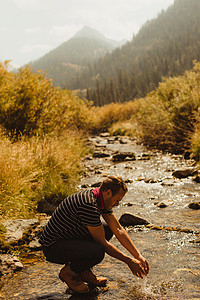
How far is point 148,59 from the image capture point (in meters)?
116

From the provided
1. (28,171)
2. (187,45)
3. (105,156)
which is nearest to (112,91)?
(187,45)

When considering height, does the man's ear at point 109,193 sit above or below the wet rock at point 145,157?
above

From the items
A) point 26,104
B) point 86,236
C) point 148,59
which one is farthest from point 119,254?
point 148,59

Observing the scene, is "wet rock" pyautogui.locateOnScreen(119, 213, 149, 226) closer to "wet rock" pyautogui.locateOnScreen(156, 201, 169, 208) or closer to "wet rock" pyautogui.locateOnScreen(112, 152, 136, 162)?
"wet rock" pyautogui.locateOnScreen(156, 201, 169, 208)

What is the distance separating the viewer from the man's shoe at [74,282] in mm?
2875

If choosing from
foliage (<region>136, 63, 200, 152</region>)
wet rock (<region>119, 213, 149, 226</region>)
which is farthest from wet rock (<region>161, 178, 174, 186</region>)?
foliage (<region>136, 63, 200, 152</region>)

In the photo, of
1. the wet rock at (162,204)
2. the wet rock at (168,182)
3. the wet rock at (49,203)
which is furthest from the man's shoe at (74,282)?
the wet rock at (168,182)

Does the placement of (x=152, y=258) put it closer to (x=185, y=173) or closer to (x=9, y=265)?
(x=9, y=265)

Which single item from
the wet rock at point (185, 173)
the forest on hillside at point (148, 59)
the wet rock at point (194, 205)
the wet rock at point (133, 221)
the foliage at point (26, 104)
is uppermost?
the forest on hillside at point (148, 59)

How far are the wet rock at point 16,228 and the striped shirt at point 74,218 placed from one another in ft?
4.91

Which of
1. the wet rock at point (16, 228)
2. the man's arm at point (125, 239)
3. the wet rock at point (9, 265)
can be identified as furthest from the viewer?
the wet rock at point (16, 228)

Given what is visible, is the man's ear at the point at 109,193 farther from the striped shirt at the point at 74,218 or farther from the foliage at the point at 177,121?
the foliage at the point at 177,121

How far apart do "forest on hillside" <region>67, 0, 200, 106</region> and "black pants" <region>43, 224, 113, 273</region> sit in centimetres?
7071

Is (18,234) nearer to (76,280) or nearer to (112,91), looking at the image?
(76,280)
